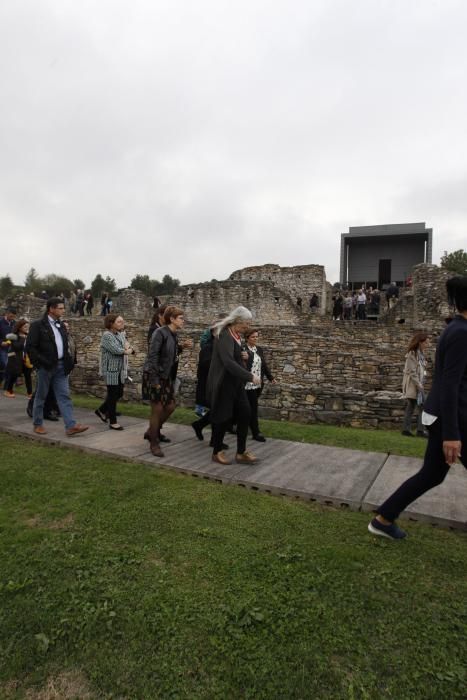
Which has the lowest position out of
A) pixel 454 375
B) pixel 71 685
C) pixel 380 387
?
pixel 71 685

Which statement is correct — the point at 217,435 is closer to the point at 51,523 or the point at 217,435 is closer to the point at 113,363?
the point at 51,523

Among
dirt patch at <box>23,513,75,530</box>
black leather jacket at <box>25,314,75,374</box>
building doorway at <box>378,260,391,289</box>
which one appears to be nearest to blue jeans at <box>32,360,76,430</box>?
black leather jacket at <box>25,314,75,374</box>

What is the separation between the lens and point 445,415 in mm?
2604

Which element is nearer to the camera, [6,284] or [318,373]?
[318,373]

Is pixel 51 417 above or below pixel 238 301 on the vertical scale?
below

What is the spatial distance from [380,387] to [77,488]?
7147mm

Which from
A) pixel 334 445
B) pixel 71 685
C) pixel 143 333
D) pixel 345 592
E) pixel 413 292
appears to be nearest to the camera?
pixel 71 685

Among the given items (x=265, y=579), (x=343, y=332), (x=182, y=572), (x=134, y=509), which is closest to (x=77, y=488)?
(x=134, y=509)

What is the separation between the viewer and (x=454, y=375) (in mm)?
2588

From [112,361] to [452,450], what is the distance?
465cm

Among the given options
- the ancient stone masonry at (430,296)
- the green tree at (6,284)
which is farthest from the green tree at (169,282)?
the ancient stone masonry at (430,296)

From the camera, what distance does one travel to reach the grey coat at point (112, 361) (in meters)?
5.95

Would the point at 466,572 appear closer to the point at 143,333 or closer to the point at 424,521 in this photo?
the point at 424,521

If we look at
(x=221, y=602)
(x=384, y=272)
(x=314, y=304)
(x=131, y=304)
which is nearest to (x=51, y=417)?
(x=221, y=602)
